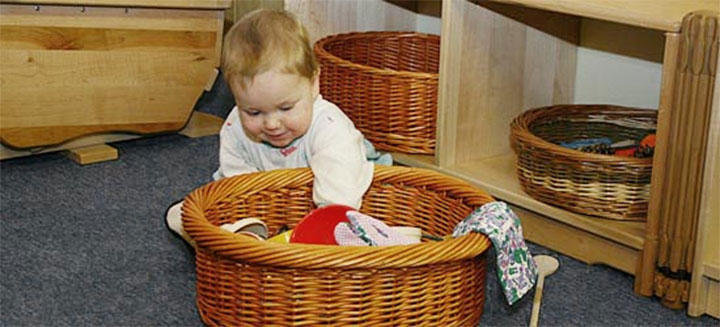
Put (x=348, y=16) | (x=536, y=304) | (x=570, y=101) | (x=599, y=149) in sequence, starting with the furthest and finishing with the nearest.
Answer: (x=348, y=16) < (x=570, y=101) < (x=599, y=149) < (x=536, y=304)

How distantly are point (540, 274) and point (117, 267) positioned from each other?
2.32ft

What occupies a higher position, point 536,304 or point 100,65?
point 100,65

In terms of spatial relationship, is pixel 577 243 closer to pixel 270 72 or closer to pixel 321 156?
pixel 321 156

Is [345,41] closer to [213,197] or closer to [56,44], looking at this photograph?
[56,44]

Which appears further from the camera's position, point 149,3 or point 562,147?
point 149,3

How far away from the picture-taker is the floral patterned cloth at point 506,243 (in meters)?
1.35

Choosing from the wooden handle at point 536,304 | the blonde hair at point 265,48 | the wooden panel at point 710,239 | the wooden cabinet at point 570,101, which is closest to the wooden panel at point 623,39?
the wooden cabinet at point 570,101

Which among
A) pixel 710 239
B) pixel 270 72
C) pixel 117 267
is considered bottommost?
pixel 117 267

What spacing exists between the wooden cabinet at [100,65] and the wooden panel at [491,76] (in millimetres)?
694

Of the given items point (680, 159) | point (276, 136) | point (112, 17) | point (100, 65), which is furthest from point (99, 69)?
point (680, 159)

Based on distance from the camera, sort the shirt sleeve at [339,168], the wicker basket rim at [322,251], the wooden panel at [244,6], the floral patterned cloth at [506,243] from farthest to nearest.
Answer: the wooden panel at [244,6]
the shirt sleeve at [339,168]
the floral patterned cloth at [506,243]
the wicker basket rim at [322,251]

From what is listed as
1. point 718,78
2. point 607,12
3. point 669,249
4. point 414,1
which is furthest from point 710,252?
point 414,1

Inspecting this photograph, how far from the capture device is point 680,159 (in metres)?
1.53

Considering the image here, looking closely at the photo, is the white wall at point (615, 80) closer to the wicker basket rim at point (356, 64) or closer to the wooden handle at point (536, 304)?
the wicker basket rim at point (356, 64)
